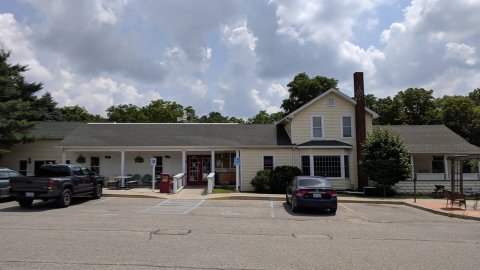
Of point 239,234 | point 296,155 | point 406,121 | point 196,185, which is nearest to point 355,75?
point 296,155

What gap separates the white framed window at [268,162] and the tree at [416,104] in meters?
32.3

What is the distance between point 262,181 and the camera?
1051 inches

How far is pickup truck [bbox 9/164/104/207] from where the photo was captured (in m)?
17.0

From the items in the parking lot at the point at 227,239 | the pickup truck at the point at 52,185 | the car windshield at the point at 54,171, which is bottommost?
the parking lot at the point at 227,239

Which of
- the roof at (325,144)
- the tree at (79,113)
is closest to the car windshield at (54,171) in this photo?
the roof at (325,144)

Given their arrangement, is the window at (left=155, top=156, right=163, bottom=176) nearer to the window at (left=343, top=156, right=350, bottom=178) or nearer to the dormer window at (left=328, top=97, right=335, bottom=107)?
the dormer window at (left=328, top=97, right=335, bottom=107)

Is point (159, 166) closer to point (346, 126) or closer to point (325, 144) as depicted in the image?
point (325, 144)

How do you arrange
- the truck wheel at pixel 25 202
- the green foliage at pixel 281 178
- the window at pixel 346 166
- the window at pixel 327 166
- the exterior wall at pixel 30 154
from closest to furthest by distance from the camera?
the truck wheel at pixel 25 202 < the green foliage at pixel 281 178 < the window at pixel 327 166 < the window at pixel 346 166 < the exterior wall at pixel 30 154

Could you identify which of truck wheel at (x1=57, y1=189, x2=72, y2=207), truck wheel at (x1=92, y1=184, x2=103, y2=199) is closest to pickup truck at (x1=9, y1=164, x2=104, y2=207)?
truck wheel at (x1=57, y1=189, x2=72, y2=207)

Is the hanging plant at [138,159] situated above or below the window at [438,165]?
above

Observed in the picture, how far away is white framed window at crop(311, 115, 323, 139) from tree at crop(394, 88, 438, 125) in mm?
29442

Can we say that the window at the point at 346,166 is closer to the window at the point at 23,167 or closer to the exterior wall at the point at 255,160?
the exterior wall at the point at 255,160

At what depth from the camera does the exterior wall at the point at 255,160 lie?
2816cm

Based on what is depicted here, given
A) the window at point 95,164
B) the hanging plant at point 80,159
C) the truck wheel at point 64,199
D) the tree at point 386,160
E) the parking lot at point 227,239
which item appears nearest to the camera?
the parking lot at point 227,239
